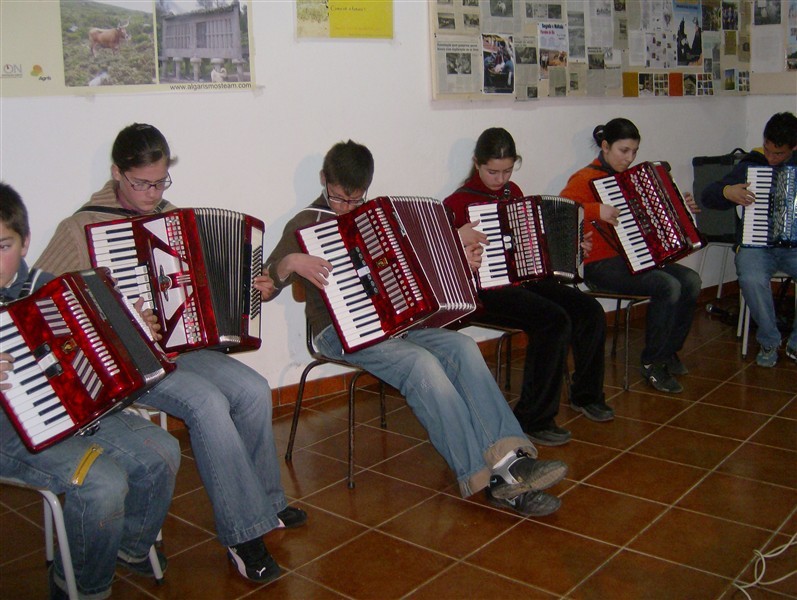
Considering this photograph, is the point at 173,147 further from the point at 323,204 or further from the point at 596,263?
the point at 596,263

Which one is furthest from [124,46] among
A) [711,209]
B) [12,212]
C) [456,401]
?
[711,209]

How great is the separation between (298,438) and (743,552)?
5.34ft

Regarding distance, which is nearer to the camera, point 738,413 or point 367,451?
point 367,451

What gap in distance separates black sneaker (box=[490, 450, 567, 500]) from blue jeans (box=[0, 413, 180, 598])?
98 cm

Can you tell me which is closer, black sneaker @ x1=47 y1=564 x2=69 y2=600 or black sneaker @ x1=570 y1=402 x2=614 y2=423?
black sneaker @ x1=47 y1=564 x2=69 y2=600

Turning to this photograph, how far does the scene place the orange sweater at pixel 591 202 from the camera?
3424 millimetres

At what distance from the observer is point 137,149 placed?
227cm

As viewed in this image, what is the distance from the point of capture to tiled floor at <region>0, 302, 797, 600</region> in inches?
82.2

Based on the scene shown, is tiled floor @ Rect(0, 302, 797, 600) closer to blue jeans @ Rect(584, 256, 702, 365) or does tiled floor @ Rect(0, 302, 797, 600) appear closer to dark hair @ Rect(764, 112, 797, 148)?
blue jeans @ Rect(584, 256, 702, 365)

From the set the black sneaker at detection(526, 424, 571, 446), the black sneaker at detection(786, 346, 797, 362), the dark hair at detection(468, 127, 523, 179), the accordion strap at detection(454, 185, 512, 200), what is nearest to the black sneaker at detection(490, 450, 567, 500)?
the black sneaker at detection(526, 424, 571, 446)

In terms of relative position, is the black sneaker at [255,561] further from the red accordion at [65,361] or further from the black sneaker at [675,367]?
the black sneaker at [675,367]

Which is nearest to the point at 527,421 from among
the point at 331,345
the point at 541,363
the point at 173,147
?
the point at 541,363

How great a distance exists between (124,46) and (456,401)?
1684 mm

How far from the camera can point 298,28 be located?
Result: 3266 millimetres
